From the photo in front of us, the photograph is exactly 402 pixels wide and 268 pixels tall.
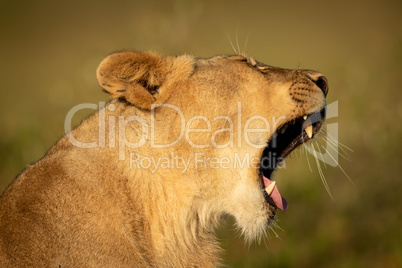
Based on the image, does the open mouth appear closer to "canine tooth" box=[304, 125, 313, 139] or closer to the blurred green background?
"canine tooth" box=[304, 125, 313, 139]

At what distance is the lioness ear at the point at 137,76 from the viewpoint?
290cm

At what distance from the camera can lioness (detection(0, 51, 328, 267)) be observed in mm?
2727

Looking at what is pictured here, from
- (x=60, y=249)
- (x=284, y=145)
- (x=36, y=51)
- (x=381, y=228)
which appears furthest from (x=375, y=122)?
(x=36, y=51)

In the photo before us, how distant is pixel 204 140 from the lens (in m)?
3.05

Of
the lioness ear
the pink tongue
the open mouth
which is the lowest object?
the pink tongue

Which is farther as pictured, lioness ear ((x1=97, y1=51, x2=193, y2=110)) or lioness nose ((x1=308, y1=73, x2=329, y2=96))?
lioness nose ((x1=308, y1=73, x2=329, y2=96))

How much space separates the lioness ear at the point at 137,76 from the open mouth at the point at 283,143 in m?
0.73

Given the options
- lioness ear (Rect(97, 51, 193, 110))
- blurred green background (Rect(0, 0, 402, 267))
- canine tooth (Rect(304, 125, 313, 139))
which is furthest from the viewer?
blurred green background (Rect(0, 0, 402, 267))

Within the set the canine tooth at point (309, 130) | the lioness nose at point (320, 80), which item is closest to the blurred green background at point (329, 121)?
the lioness nose at point (320, 80)

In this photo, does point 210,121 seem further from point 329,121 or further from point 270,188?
point 329,121

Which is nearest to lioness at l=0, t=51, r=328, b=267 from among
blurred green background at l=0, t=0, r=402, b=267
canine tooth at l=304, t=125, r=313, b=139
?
canine tooth at l=304, t=125, r=313, b=139

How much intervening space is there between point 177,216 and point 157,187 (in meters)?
0.18

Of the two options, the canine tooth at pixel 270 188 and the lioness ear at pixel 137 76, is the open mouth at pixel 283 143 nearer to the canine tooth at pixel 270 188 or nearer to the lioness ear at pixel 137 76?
the canine tooth at pixel 270 188

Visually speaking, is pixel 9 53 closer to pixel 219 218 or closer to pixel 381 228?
pixel 381 228
